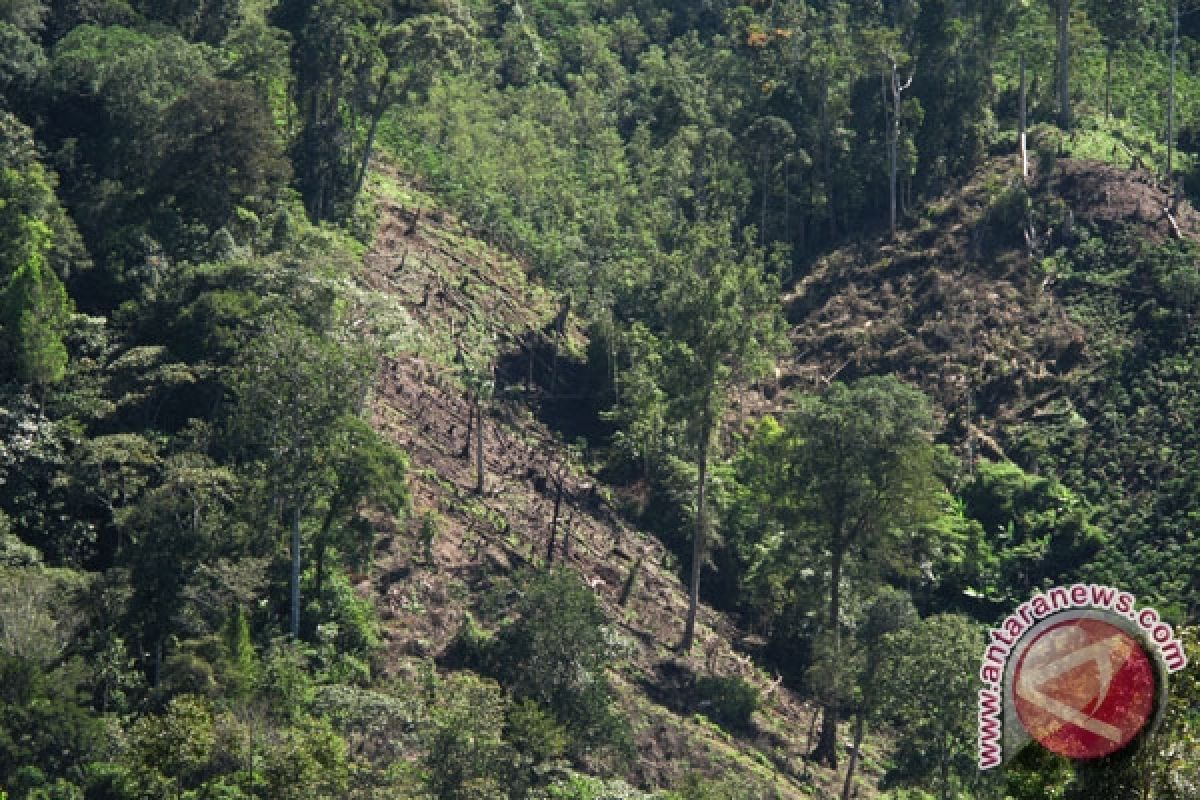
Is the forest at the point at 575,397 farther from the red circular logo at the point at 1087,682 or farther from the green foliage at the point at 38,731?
the red circular logo at the point at 1087,682

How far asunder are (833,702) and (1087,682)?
120 ft

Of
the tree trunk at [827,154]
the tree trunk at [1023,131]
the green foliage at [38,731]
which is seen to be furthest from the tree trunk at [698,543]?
the tree trunk at [1023,131]

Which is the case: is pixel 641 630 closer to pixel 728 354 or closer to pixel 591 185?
pixel 728 354

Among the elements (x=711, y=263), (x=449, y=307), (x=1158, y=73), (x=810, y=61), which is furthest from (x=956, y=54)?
(x=449, y=307)

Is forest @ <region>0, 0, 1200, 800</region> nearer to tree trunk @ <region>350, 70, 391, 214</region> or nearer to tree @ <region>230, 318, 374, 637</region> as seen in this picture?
tree @ <region>230, 318, 374, 637</region>

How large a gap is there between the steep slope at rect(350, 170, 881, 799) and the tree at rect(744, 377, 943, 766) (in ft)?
13.5

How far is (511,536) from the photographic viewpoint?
62938 mm

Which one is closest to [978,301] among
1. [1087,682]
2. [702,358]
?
[702,358]

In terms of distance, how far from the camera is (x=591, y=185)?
89.9 m

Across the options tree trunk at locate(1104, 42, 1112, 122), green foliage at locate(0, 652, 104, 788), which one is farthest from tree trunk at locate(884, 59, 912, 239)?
green foliage at locate(0, 652, 104, 788)

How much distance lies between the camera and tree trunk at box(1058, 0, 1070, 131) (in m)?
91.1

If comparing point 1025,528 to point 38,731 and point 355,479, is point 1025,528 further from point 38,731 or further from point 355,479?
point 38,731

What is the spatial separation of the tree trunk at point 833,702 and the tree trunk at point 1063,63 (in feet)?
128

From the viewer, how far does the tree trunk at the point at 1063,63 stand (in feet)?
299
